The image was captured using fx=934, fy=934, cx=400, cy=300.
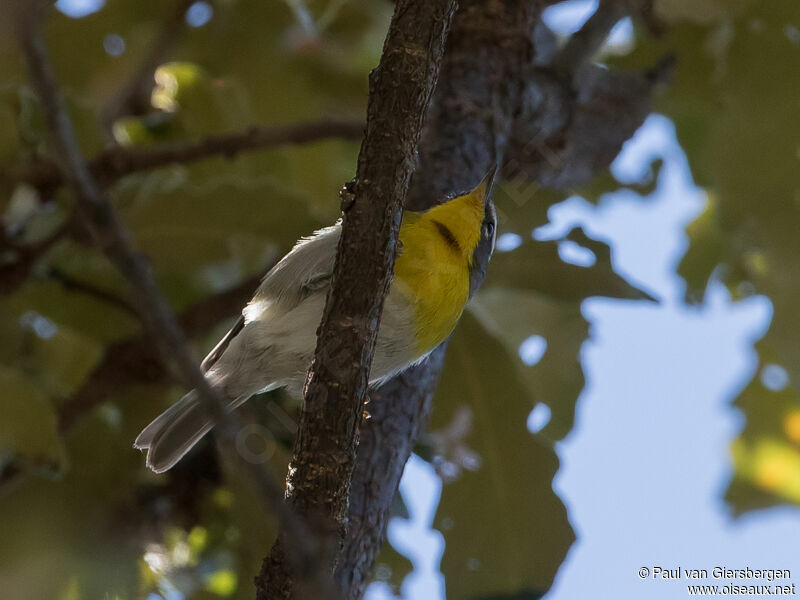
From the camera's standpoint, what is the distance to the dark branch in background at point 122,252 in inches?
28.3

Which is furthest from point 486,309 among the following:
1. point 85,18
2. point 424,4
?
point 85,18

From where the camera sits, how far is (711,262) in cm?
386

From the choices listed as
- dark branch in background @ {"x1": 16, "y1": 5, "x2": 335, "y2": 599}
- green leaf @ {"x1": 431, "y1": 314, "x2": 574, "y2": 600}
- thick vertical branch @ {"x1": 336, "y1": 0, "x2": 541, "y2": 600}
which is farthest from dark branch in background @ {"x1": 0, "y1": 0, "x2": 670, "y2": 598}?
dark branch in background @ {"x1": 16, "y1": 5, "x2": 335, "y2": 599}

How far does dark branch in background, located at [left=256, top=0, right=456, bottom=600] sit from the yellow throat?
68 cm

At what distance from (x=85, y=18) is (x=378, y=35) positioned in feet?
3.70

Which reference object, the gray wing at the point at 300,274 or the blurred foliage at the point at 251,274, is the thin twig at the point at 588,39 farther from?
the gray wing at the point at 300,274

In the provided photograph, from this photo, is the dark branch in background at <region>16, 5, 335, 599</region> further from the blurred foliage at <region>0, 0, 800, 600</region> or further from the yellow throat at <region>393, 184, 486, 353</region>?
the blurred foliage at <region>0, 0, 800, 600</region>

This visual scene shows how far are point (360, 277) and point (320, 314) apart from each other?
82cm

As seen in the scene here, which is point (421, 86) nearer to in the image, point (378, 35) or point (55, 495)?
point (55, 495)

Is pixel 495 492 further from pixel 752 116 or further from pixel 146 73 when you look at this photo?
pixel 146 73

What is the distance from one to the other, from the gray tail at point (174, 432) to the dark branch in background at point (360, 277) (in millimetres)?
1037

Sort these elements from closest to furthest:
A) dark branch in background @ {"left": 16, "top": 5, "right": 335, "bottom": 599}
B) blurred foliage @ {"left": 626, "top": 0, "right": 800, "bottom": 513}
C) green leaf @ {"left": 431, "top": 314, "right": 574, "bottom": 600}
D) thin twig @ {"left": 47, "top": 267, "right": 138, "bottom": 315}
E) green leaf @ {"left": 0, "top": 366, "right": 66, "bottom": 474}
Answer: dark branch in background @ {"left": 16, "top": 5, "right": 335, "bottom": 599} < green leaf @ {"left": 0, "top": 366, "right": 66, "bottom": 474} < green leaf @ {"left": 431, "top": 314, "right": 574, "bottom": 600} < thin twig @ {"left": 47, "top": 267, "right": 138, "bottom": 315} < blurred foliage @ {"left": 626, "top": 0, "right": 800, "bottom": 513}

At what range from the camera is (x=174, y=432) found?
2.47m

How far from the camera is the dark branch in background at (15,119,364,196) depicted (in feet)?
8.77
